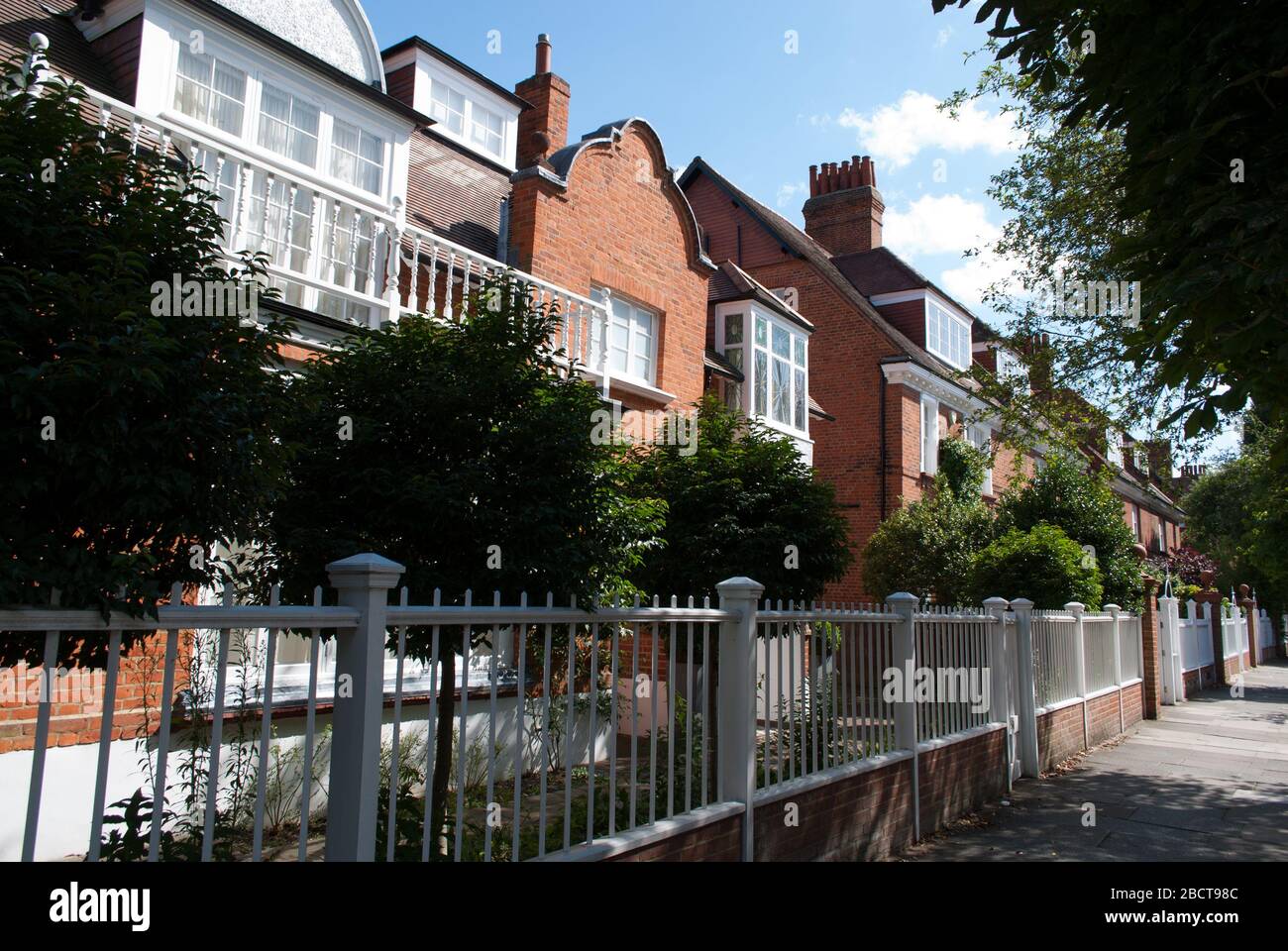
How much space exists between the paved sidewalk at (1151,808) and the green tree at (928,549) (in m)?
4.04

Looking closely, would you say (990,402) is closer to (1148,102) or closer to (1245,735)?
(1245,735)

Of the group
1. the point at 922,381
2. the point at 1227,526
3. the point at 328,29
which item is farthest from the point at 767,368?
the point at 1227,526

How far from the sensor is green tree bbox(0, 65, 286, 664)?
2676 millimetres

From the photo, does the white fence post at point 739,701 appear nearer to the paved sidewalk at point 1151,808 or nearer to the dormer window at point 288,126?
the paved sidewalk at point 1151,808

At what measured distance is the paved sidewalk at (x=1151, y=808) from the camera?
7.82 m

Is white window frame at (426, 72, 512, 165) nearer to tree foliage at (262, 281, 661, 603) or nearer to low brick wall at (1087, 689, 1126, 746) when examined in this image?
tree foliage at (262, 281, 661, 603)

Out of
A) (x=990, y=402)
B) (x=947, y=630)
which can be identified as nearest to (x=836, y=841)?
(x=947, y=630)

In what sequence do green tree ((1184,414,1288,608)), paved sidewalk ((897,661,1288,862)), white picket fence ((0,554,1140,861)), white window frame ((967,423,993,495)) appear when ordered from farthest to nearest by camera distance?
green tree ((1184,414,1288,608)) < white window frame ((967,423,993,495)) < paved sidewalk ((897,661,1288,862)) < white picket fence ((0,554,1140,861))

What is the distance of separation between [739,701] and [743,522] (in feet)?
10.5

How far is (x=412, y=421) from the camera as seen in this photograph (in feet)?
16.6

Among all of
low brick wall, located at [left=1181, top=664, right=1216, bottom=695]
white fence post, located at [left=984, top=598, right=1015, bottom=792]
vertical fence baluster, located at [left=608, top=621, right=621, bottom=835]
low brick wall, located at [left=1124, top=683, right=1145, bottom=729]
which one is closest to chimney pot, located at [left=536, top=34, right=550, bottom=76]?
white fence post, located at [left=984, top=598, right=1015, bottom=792]

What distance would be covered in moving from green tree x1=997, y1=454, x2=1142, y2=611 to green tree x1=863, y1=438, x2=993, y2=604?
72 centimetres

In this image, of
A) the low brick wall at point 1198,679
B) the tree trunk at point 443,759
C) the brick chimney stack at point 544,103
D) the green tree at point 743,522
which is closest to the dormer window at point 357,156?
the brick chimney stack at point 544,103
